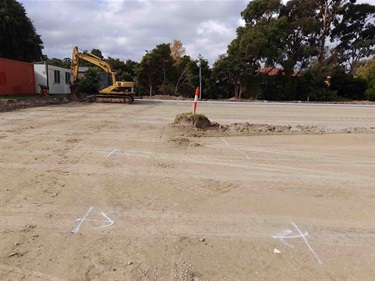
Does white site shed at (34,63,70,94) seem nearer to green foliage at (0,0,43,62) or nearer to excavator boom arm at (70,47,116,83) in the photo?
excavator boom arm at (70,47,116,83)

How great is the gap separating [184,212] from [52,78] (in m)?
27.7

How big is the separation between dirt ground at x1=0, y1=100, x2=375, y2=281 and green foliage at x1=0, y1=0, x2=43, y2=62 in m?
31.5

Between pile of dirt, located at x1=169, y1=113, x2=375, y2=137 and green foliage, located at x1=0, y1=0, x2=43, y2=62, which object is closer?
pile of dirt, located at x1=169, y1=113, x2=375, y2=137

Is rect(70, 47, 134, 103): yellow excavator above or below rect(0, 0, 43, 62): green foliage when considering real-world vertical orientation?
below

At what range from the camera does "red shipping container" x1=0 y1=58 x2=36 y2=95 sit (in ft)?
72.8

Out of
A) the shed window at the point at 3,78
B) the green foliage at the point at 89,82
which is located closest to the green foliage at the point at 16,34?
the green foliage at the point at 89,82

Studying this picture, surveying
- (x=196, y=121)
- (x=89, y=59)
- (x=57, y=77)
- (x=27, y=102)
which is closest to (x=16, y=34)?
(x=57, y=77)

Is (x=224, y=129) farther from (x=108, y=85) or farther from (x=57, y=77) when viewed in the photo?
(x=57, y=77)

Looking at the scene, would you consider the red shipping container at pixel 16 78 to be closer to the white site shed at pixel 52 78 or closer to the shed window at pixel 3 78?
the shed window at pixel 3 78

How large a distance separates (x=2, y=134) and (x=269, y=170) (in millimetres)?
8517

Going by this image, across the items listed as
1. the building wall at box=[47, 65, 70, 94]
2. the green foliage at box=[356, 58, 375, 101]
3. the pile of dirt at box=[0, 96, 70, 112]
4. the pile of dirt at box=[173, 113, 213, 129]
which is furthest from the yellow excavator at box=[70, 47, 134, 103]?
the green foliage at box=[356, 58, 375, 101]

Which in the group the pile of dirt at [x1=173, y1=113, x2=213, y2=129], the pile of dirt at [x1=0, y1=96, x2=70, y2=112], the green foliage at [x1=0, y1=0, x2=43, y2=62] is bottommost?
the pile of dirt at [x1=0, y1=96, x2=70, y2=112]

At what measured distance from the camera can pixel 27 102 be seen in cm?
2059

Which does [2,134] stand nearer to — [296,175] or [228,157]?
[228,157]
